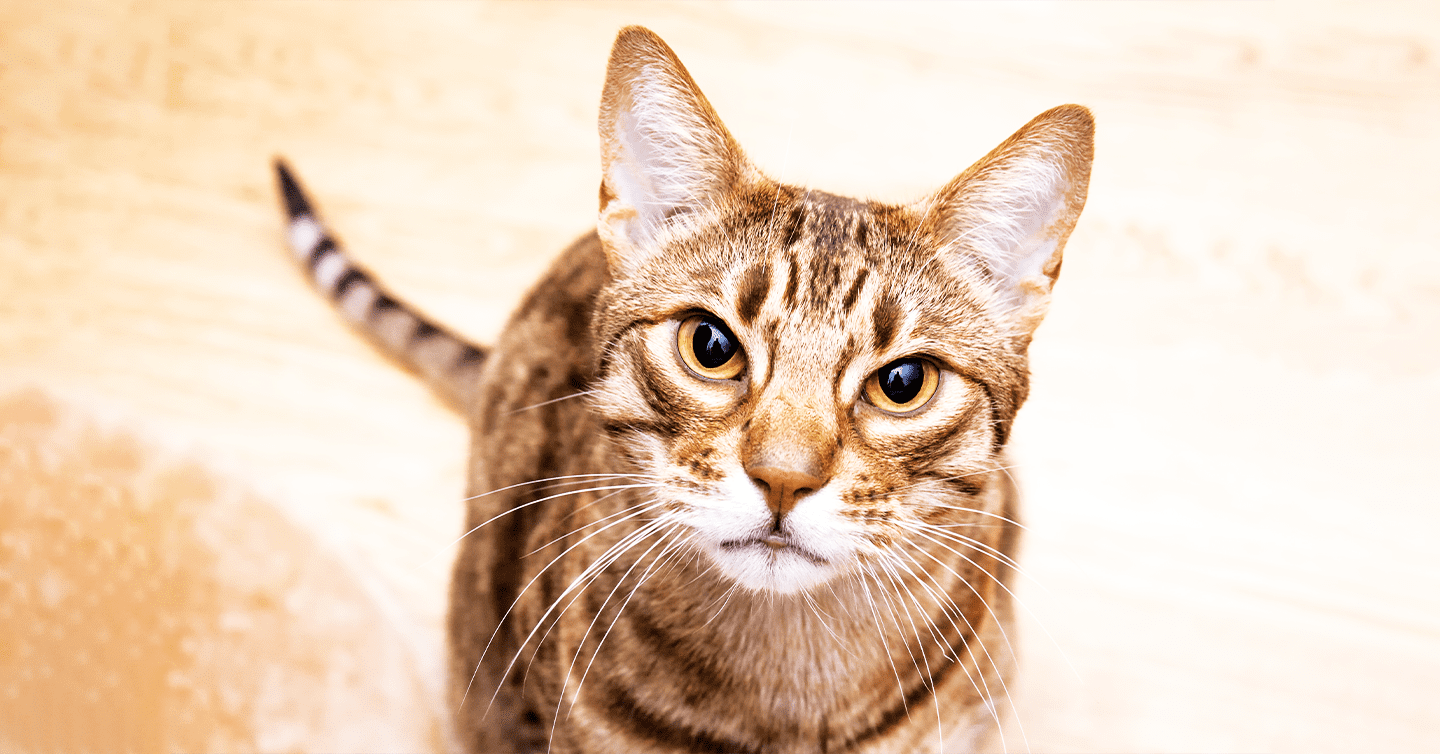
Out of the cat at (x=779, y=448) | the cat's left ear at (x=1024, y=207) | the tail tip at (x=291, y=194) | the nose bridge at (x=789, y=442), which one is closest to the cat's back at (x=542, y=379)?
the cat at (x=779, y=448)

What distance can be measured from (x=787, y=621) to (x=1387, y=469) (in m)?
1.33

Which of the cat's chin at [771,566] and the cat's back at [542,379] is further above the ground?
Result: the cat's back at [542,379]

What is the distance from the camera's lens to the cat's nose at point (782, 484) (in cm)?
91

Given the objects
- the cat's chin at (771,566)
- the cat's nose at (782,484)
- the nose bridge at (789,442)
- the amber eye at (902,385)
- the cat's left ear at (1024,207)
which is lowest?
the cat's chin at (771,566)

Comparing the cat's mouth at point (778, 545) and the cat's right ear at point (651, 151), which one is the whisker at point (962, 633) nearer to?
A: the cat's mouth at point (778, 545)

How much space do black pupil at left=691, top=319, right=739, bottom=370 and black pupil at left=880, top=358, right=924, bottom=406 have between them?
0.14 m

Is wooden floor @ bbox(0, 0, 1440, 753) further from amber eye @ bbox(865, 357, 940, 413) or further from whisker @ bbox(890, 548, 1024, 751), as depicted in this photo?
amber eye @ bbox(865, 357, 940, 413)

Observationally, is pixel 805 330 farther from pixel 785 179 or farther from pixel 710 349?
pixel 785 179

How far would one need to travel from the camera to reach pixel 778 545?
95 cm

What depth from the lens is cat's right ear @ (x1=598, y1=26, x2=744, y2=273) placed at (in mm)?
1030

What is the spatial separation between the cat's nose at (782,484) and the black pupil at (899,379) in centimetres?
15

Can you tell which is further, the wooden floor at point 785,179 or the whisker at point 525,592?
the wooden floor at point 785,179

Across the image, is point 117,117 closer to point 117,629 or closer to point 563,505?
point 117,629

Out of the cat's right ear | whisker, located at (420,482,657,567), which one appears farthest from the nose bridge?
the cat's right ear
